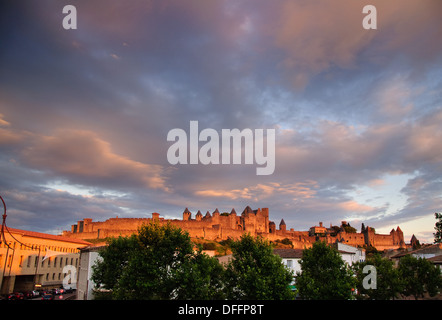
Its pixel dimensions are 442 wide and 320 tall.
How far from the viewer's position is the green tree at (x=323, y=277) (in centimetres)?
3631

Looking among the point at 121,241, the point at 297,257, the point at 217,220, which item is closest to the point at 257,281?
the point at 121,241

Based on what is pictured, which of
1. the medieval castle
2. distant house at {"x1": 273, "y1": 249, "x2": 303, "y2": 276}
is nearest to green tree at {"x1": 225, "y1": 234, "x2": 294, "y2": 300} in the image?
distant house at {"x1": 273, "y1": 249, "x2": 303, "y2": 276}

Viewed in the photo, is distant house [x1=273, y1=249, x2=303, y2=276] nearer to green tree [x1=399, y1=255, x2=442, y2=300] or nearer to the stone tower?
green tree [x1=399, y1=255, x2=442, y2=300]

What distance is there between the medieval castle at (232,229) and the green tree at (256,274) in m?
86.8

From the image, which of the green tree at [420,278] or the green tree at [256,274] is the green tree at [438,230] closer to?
the green tree at [420,278]

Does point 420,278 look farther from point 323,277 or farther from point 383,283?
point 323,277

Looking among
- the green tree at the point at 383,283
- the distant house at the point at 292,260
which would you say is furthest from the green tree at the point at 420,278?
the distant house at the point at 292,260

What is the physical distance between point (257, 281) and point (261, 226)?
143 metres

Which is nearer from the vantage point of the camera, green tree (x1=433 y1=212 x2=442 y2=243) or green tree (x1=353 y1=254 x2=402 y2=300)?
green tree (x1=353 y1=254 x2=402 y2=300)

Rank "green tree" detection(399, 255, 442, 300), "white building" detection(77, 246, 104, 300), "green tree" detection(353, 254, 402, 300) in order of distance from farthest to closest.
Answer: "white building" detection(77, 246, 104, 300)
"green tree" detection(399, 255, 442, 300)
"green tree" detection(353, 254, 402, 300)

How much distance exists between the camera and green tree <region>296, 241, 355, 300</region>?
36312mm

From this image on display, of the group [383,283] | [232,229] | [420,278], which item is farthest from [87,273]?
[232,229]

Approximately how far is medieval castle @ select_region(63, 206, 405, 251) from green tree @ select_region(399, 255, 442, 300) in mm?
73630

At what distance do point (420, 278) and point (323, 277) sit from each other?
23.0 meters
